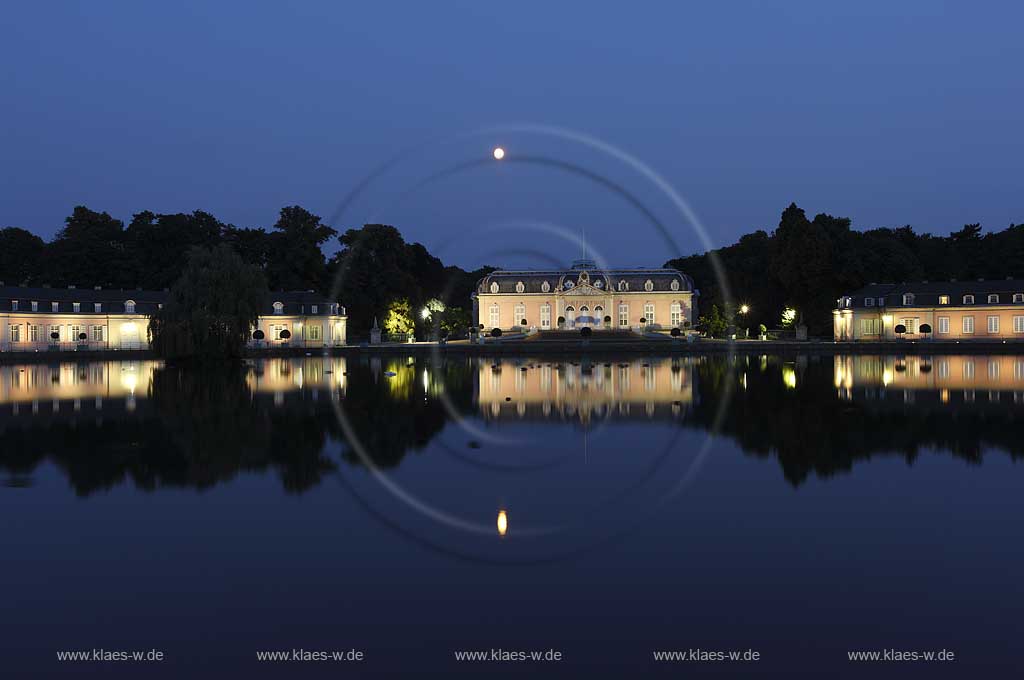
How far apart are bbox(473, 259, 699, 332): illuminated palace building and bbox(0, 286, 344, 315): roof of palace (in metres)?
22.5

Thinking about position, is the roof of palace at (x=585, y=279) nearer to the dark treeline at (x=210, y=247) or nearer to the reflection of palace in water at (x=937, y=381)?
Answer: the dark treeline at (x=210, y=247)

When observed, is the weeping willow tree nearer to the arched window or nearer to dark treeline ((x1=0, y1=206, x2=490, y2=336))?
dark treeline ((x1=0, y1=206, x2=490, y2=336))

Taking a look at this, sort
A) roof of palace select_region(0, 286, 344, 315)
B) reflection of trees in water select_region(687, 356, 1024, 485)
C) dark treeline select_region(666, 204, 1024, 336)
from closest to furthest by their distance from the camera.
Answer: reflection of trees in water select_region(687, 356, 1024, 485), roof of palace select_region(0, 286, 344, 315), dark treeline select_region(666, 204, 1024, 336)

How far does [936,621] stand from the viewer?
6258 mm

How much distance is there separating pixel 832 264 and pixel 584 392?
6249 cm

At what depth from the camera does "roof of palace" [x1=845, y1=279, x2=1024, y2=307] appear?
227 ft

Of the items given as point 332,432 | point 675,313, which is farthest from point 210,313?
point 675,313

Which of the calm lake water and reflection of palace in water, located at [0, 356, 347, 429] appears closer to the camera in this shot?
the calm lake water

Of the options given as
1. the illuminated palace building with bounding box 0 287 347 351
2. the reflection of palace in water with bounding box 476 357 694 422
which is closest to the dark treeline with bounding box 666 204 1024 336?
the illuminated palace building with bounding box 0 287 347 351

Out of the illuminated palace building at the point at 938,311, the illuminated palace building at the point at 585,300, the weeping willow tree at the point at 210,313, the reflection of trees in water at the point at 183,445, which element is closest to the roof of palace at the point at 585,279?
the illuminated palace building at the point at 585,300

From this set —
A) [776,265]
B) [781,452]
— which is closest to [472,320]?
[776,265]

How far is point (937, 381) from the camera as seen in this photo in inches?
1163

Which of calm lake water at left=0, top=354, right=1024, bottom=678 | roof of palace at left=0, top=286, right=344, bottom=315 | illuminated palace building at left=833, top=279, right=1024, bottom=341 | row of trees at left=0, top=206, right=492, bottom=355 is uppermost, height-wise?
row of trees at left=0, top=206, right=492, bottom=355

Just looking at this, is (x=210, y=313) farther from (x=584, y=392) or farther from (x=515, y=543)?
(x=515, y=543)
